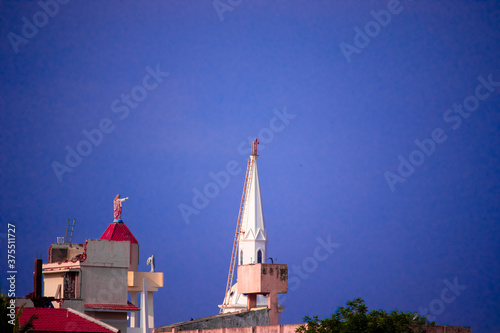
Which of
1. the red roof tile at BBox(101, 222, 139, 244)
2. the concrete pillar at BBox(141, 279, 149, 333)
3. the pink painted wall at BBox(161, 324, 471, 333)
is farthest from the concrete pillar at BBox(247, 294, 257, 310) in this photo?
the red roof tile at BBox(101, 222, 139, 244)

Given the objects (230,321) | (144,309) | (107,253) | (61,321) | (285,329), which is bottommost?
(285,329)

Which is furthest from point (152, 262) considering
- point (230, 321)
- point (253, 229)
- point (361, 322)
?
point (253, 229)

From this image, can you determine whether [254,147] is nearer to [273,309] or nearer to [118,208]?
[118,208]

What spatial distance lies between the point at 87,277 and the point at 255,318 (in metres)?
9.75

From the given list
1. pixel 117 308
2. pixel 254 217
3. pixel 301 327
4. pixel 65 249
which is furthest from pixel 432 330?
pixel 254 217

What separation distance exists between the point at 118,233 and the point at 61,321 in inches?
587

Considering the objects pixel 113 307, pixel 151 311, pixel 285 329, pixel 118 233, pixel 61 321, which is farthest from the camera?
pixel 118 233

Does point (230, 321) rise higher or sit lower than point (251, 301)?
lower

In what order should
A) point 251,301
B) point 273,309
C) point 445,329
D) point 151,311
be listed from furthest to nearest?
point 151,311 → point 251,301 → point 273,309 → point 445,329

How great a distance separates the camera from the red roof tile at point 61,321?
36.4 m

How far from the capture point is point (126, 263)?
154 feet

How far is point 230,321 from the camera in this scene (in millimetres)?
44969

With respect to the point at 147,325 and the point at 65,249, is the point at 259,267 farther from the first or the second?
the point at 65,249

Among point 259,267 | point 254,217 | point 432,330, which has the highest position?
point 254,217
